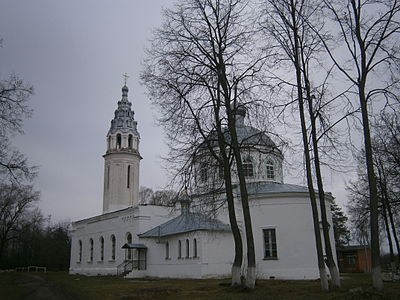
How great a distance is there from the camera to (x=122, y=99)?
4447 centimetres

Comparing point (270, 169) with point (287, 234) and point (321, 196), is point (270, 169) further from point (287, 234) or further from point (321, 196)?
point (321, 196)

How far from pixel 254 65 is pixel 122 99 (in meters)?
29.9

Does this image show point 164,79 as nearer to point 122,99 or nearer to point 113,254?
point 113,254

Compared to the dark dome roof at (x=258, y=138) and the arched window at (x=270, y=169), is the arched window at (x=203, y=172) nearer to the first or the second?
the dark dome roof at (x=258, y=138)

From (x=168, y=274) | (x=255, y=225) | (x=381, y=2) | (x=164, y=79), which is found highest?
(x=381, y=2)

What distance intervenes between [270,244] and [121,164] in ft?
65.6

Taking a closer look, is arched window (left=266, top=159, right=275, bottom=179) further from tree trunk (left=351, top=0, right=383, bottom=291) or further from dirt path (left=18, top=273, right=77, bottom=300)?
dirt path (left=18, top=273, right=77, bottom=300)

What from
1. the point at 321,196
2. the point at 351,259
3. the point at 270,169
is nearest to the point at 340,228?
the point at 351,259

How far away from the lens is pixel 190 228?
2777 centimetres

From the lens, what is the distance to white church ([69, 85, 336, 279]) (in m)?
25.1

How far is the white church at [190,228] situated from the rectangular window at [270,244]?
0.06ft

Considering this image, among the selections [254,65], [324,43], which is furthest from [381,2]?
[254,65]

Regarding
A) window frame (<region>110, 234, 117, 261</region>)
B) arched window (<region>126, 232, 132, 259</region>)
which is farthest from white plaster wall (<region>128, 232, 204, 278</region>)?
window frame (<region>110, 234, 117, 261</region>)

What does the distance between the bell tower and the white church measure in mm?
100
